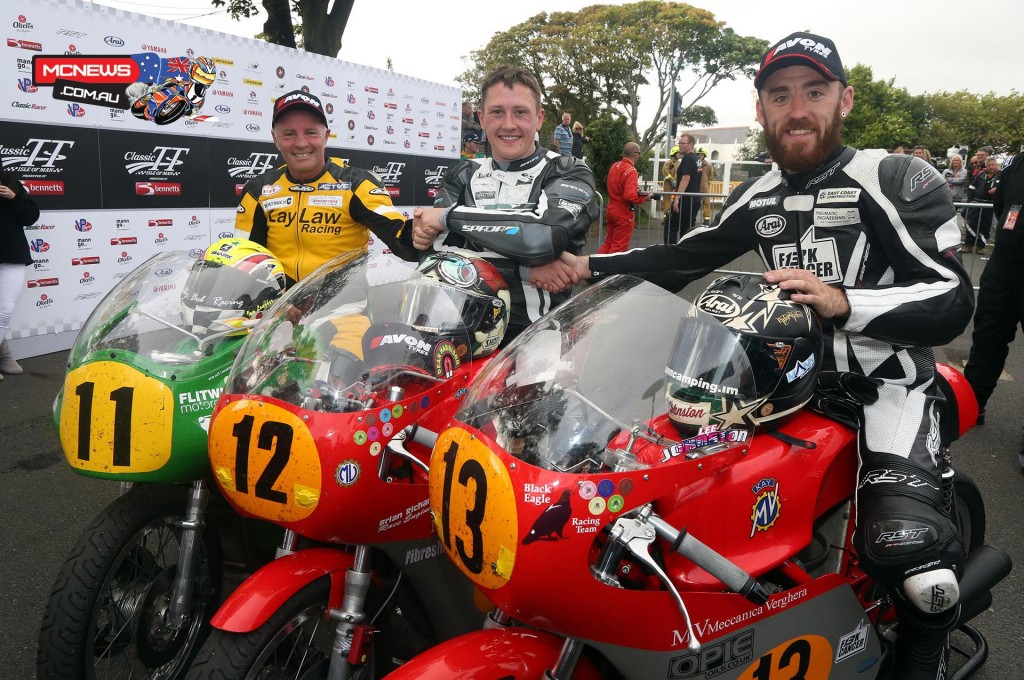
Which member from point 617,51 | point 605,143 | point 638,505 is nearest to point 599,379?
point 638,505

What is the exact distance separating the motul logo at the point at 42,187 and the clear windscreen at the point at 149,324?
18.4 ft

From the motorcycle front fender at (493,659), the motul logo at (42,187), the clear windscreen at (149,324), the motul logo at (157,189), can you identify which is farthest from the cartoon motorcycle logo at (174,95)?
the motorcycle front fender at (493,659)

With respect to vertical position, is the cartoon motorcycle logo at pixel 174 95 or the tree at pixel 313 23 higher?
the tree at pixel 313 23

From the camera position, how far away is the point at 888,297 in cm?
202

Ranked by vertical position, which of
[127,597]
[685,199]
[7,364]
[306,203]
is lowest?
[7,364]

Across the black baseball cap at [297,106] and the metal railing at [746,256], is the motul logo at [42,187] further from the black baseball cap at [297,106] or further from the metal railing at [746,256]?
the metal railing at [746,256]

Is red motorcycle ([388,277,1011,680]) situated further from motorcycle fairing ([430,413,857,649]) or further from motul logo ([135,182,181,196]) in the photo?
motul logo ([135,182,181,196])

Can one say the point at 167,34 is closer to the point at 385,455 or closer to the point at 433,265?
the point at 433,265

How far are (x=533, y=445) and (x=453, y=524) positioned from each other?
10.2 inches

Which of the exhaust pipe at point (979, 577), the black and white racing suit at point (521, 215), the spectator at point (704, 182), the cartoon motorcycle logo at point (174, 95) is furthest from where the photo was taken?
the spectator at point (704, 182)

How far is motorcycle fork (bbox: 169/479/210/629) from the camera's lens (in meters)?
2.46

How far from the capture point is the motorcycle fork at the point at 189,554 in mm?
2461

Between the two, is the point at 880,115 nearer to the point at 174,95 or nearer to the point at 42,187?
the point at 174,95

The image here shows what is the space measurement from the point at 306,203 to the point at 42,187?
4.94 metres
